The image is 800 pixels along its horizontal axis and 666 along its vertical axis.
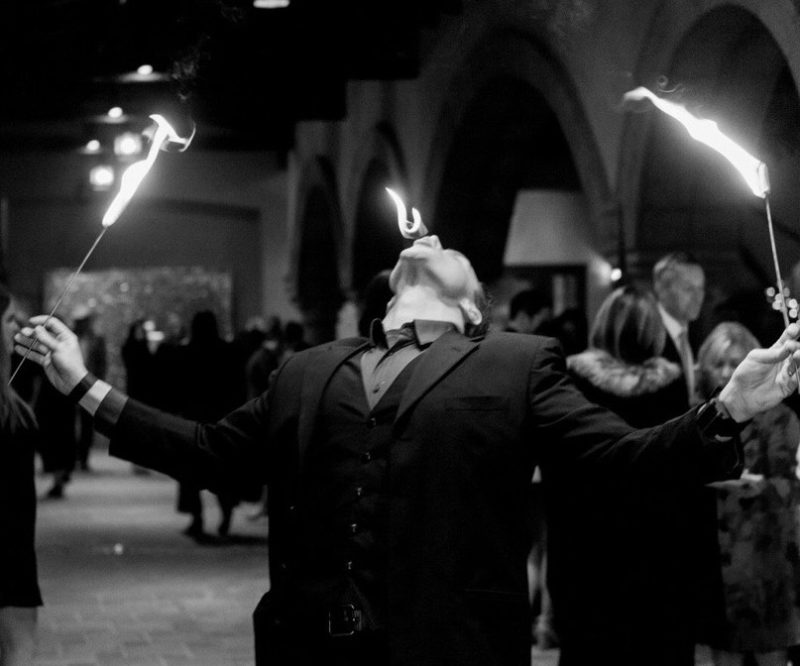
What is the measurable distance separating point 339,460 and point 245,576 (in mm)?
6910

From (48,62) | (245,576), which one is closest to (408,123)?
(48,62)

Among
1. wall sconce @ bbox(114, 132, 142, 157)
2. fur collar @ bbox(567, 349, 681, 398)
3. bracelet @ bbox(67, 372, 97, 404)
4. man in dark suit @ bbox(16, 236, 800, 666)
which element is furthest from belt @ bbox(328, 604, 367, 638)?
wall sconce @ bbox(114, 132, 142, 157)

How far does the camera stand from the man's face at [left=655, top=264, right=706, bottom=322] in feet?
21.8

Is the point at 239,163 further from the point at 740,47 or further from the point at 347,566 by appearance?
the point at 347,566

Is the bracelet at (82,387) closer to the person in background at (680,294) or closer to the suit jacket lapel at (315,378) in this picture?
the suit jacket lapel at (315,378)

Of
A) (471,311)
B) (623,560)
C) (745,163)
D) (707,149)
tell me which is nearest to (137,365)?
(707,149)

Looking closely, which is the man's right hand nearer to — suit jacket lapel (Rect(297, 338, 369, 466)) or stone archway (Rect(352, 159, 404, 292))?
suit jacket lapel (Rect(297, 338, 369, 466))

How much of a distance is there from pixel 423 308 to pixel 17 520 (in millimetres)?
2190

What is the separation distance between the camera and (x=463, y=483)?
A: 135 inches

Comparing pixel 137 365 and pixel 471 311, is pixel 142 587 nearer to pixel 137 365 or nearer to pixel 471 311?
pixel 471 311

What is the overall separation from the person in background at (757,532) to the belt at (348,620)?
2603mm

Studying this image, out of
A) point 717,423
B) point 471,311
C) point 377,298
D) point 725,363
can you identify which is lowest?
point 717,423

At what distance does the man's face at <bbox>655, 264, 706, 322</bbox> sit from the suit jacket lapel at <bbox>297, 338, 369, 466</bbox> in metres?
3.12

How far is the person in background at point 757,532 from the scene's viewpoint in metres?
5.72
